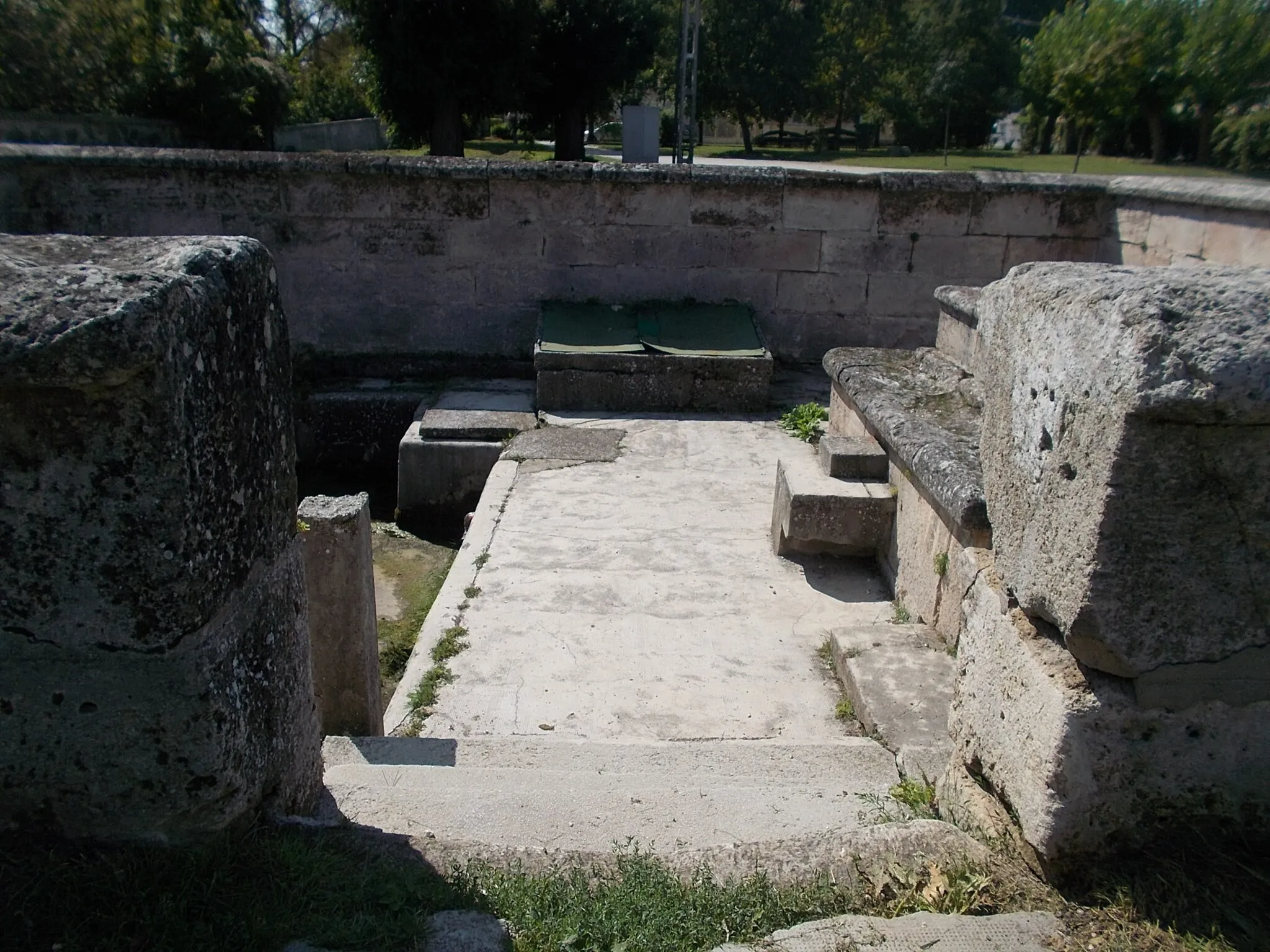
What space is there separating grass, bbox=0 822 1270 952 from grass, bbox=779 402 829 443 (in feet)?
15.4

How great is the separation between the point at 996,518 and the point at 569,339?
5209mm

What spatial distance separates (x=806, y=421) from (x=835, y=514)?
1.94 meters

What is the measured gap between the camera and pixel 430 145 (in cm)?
1841

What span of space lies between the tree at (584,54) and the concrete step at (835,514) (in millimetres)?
16217

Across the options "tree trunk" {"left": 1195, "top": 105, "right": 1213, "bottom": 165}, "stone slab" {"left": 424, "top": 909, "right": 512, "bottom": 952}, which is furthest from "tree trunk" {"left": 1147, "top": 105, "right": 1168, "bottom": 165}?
"stone slab" {"left": 424, "top": 909, "right": 512, "bottom": 952}

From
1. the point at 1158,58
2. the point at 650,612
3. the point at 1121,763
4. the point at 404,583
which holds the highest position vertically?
the point at 1158,58

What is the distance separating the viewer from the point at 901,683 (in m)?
3.65

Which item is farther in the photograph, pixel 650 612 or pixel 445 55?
pixel 445 55

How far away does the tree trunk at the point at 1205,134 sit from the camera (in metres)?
27.6

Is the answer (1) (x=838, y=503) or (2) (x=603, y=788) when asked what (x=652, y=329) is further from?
(2) (x=603, y=788)

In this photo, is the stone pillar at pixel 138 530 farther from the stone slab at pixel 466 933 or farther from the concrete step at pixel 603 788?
the concrete step at pixel 603 788

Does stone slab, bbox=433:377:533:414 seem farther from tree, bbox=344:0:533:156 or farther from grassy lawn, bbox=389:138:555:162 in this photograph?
grassy lawn, bbox=389:138:555:162

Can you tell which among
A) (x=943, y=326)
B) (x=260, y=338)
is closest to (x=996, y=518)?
(x=260, y=338)

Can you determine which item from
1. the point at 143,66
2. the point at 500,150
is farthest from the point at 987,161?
the point at 143,66
